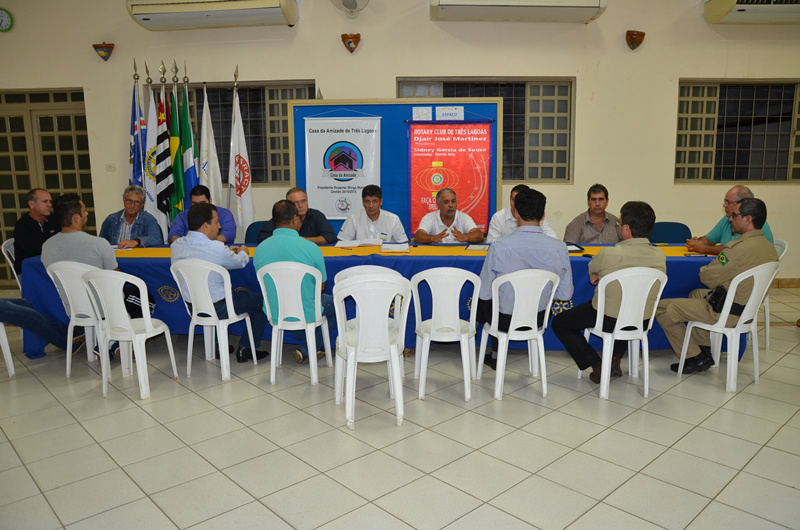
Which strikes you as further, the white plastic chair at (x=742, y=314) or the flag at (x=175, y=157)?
the flag at (x=175, y=157)

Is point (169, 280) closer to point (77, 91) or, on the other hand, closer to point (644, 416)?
point (644, 416)

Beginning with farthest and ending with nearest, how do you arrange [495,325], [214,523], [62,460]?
1. [495,325]
2. [62,460]
3. [214,523]

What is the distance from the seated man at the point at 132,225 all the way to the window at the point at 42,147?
2.58m

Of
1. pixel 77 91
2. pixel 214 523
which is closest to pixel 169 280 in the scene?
pixel 214 523

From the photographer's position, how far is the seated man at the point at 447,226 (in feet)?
15.8

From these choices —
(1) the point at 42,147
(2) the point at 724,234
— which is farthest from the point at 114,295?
(1) the point at 42,147

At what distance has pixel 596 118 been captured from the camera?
6406mm

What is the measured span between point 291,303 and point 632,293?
2.09 m

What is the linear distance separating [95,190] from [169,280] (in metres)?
3.44

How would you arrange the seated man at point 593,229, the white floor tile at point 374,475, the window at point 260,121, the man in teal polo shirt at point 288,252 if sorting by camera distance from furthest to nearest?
1. the window at point 260,121
2. the seated man at point 593,229
3. the man in teal polo shirt at point 288,252
4. the white floor tile at point 374,475

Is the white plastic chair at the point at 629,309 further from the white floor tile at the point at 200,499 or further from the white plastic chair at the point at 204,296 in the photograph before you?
the white plastic chair at the point at 204,296

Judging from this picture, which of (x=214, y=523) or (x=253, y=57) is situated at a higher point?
(x=253, y=57)

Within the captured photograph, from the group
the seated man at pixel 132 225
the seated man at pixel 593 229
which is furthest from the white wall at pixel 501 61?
the seated man at pixel 132 225

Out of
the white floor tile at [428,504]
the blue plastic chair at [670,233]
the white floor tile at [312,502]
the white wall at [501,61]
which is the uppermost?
the white wall at [501,61]
